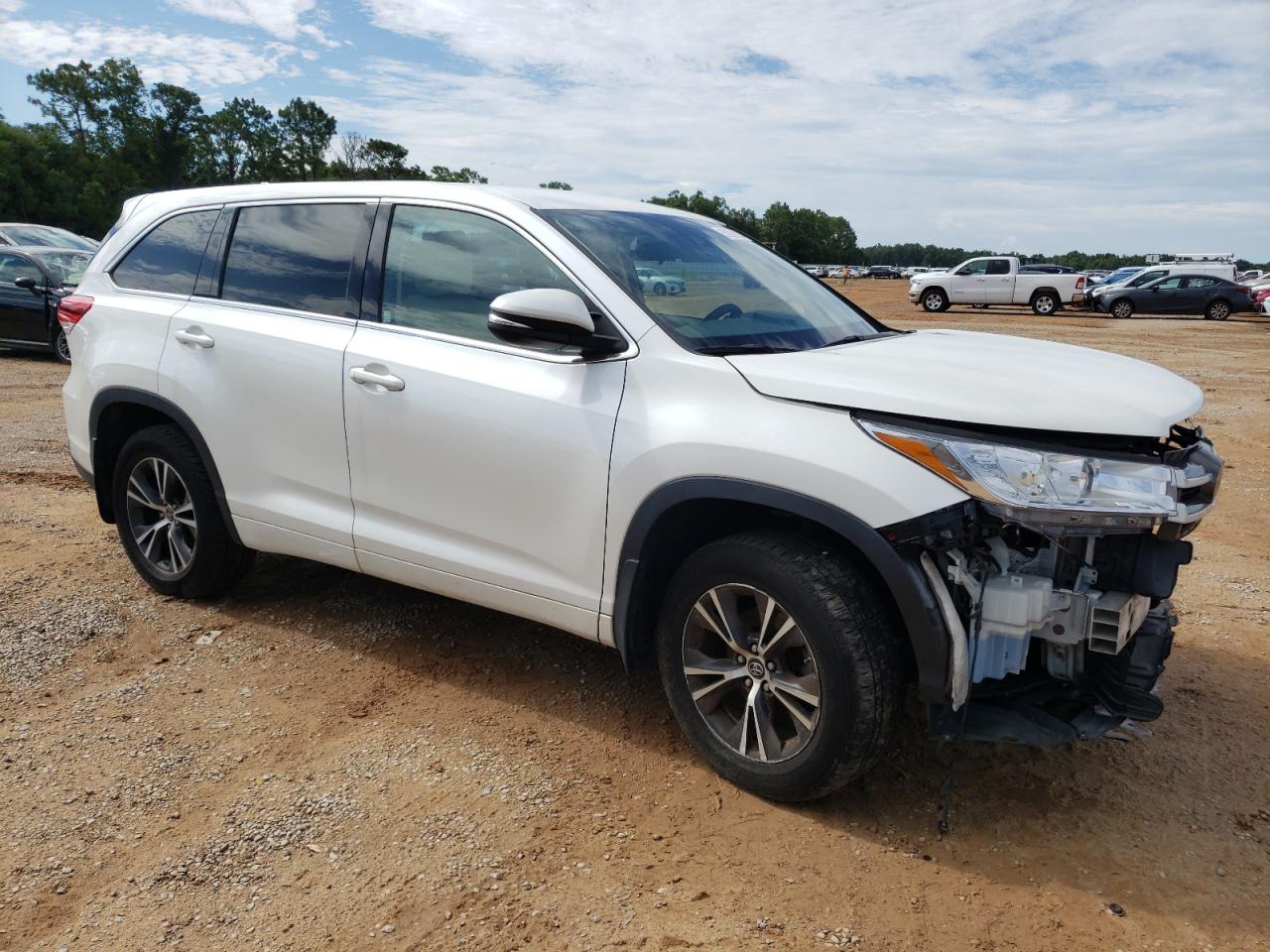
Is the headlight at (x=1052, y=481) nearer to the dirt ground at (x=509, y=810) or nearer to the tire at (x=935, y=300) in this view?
the dirt ground at (x=509, y=810)

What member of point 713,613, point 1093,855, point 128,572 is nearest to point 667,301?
point 713,613

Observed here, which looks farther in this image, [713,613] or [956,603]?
[713,613]

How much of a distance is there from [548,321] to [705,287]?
28.9 inches

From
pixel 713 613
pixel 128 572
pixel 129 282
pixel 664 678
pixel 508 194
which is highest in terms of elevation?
pixel 508 194

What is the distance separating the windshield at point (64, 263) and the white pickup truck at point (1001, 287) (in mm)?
23061

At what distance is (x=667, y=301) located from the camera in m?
3.27

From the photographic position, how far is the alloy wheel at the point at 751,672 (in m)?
2.86

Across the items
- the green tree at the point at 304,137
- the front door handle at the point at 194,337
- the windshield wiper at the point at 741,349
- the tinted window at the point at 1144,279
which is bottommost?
the tinted window at the point at 1144,279

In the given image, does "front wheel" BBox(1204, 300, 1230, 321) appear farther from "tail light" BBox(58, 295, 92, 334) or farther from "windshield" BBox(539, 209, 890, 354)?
"tail light" BBox(58, 295, 92, 334)

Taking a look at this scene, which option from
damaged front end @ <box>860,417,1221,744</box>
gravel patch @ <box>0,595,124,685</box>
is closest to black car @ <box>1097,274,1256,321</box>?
damaged front end @ <box>860,417,1221,744</box>

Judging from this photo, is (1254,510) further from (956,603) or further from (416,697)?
(416,697)

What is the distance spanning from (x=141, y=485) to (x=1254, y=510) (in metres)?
6.80

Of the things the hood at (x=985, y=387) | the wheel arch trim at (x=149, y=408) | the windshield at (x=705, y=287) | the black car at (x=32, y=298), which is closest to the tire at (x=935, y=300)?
the black car at (x=32, y=298)

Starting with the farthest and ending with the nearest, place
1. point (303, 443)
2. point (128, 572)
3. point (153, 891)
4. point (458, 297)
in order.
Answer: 1. point (128, 572)
2. point (303, 443)
3. point (458, 297)
4. point (153, 891)
